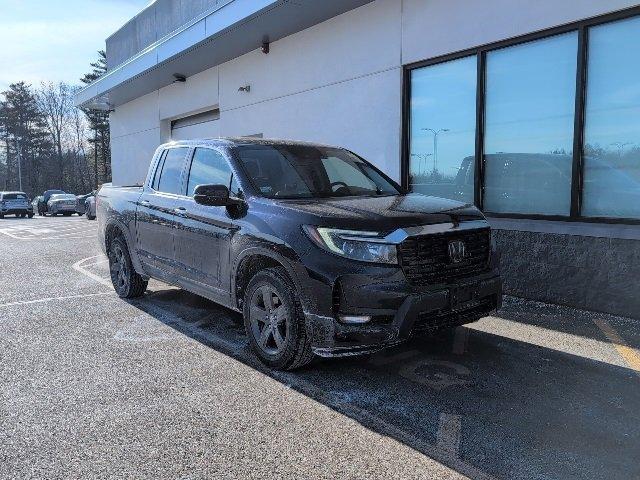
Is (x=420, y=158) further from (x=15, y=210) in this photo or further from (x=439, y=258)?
(x=15, y=210)

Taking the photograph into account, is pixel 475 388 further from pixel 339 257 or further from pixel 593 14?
pixel 593 14

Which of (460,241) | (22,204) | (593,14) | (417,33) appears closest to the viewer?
(460,241)

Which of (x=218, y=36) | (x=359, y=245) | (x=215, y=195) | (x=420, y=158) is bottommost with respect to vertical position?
(x=359, y=245)

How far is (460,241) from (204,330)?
2.76 m

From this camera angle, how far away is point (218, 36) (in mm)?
11383

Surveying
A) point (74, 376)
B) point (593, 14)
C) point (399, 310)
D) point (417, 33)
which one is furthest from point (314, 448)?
point (417, 33)

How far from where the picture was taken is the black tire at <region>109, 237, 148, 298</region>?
6676mm

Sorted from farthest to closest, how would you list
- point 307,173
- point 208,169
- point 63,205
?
point 63,205
point 208,169
point 307,173

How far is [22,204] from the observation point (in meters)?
31.5

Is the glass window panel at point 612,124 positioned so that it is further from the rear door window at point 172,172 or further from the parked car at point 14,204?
the parked car at point 14,204

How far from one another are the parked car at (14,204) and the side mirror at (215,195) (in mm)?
31459

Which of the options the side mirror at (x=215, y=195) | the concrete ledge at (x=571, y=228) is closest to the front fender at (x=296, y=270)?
the side mirror at (x=215, y=195)

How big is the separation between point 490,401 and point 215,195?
8.68 ft

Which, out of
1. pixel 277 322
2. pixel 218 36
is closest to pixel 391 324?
pixel 277 322
